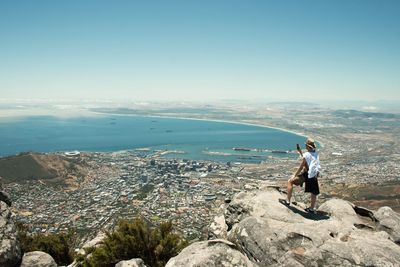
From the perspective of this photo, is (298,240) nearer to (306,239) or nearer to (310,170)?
(306,239)

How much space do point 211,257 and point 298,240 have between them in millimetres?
2882

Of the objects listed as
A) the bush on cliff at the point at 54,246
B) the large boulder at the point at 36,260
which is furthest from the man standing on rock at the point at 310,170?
the bush on cliff at the point at 54,246

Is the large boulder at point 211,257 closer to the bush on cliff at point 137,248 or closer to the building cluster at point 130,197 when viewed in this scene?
the bush on cliff at point 137,248

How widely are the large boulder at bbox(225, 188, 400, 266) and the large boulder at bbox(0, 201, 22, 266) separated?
7923mm

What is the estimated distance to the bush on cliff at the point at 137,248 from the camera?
1348 centimetres

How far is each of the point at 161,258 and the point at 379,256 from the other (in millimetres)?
8634

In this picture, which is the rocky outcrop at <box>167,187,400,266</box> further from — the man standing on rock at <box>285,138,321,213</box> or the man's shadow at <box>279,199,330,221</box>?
the man standing on rock at <box>285,138,321,213</box>

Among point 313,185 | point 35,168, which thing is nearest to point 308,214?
point 313,185

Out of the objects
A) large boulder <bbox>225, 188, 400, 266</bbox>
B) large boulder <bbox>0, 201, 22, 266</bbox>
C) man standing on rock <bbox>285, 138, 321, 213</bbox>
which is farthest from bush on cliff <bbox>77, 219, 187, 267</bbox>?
man standing on rock <bbox>285, 138, 321, 213</bbox>

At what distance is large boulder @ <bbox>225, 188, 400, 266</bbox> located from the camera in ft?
29.0

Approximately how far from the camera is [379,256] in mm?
8789

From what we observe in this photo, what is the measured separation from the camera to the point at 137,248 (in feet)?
46.2

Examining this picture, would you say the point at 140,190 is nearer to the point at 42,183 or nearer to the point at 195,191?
the point at 195,191

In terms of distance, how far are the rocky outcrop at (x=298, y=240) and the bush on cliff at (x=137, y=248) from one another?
231 centimetres
